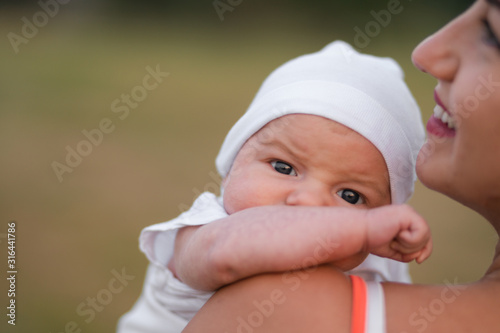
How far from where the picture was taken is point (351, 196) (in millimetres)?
1969

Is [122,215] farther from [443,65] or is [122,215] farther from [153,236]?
[443,65]

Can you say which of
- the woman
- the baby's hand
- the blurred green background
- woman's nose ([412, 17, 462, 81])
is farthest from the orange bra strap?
the blurred green background

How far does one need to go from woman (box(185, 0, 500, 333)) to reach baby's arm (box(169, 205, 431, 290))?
0.05m

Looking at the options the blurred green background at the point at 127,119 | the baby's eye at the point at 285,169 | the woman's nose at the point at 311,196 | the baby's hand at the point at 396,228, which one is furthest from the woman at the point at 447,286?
the blurred green background at the point at 127,119

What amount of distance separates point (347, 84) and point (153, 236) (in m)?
0.90

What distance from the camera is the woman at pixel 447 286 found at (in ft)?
4.58

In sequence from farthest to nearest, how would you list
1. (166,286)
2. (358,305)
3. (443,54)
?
(166,286), (443,54), (358,305)

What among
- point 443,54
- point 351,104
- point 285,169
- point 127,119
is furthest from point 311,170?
point 127,119

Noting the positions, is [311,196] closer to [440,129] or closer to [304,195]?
[304,195]

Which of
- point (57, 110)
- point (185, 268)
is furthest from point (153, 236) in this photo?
point (57, 110)

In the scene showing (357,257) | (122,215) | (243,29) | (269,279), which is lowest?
(122,215)

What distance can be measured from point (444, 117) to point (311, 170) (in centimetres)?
46

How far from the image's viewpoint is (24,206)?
5324 millimetres

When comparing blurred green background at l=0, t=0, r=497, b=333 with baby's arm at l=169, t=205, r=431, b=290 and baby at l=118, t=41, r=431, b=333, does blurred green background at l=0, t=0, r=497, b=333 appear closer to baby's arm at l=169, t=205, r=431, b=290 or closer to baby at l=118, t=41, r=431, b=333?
baby at l=118, t=41, r=431, b=333
